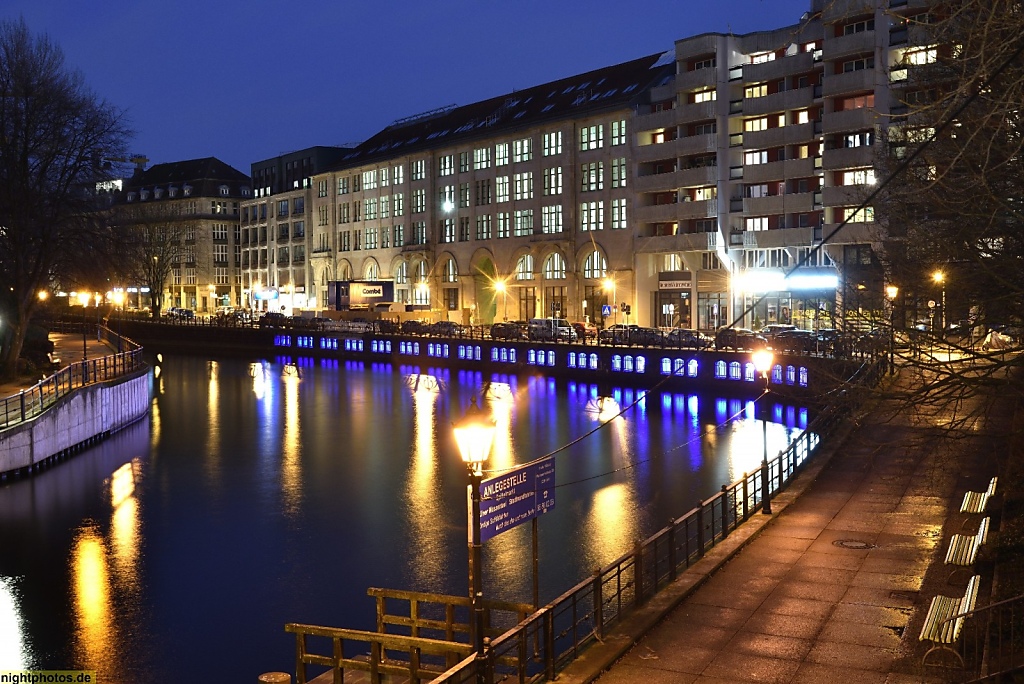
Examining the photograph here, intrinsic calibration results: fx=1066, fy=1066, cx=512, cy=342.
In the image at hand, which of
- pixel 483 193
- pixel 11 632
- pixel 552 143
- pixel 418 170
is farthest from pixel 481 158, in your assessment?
pixel 11 632

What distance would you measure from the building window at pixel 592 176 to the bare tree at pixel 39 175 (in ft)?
146

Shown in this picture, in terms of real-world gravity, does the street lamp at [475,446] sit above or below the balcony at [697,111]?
below

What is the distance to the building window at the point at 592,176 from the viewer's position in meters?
86.1

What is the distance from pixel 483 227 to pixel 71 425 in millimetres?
60362

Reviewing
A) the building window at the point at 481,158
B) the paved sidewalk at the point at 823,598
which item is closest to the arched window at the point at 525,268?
the building window at the point at 481,158

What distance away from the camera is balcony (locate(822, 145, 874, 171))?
64.9 m

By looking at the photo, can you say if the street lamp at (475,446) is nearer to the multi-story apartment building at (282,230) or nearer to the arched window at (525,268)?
the arched window at (525,268)

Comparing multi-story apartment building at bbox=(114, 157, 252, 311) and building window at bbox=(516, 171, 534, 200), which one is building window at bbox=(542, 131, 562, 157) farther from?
multi-story apartment building at bbox=(114, 157, 252, 311)

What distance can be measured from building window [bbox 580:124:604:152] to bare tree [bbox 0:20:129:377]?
44.8m

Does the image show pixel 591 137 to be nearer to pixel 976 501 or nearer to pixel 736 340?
pixel 736 340

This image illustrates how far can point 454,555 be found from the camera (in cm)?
2680

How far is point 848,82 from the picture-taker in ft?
217

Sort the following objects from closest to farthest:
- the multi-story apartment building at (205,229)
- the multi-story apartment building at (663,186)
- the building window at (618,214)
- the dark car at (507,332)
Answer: the multi-story apartment building at (663,186)
the dark car at (507,332)
the building window at (618,214)
the multi-story apartment building at (205,229)

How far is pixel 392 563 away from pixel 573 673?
13441mm
